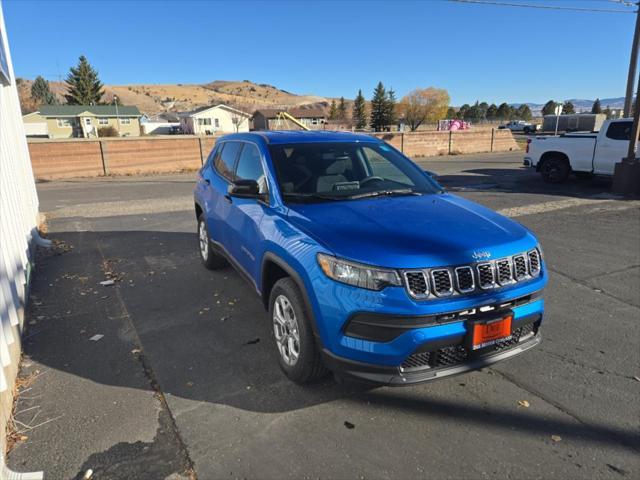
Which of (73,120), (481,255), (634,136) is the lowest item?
(481,255)

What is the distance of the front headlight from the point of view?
258 centimetres

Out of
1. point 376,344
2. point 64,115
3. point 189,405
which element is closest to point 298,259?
point 376,344

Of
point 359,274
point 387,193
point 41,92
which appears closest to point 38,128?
point 41,92

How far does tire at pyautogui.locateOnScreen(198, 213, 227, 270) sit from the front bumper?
3189 millimetres

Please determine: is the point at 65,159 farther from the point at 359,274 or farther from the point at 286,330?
the point at 359,274

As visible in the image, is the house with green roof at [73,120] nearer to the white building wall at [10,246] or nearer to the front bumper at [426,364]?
the white building wall at [10,246]

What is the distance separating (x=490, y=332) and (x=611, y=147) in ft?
40.4

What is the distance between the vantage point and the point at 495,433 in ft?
9.16

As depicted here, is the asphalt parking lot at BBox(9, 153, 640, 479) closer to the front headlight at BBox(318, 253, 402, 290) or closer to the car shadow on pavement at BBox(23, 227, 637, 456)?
the car shadow on pavement at BBox(23, 227, 637, 456)

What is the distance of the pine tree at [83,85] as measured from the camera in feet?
254

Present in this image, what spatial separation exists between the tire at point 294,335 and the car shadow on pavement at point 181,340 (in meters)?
0.17

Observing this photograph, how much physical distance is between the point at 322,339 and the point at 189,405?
109cm

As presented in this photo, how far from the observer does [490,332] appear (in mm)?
2756

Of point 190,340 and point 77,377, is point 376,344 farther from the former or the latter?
point 77,377
